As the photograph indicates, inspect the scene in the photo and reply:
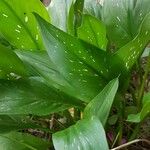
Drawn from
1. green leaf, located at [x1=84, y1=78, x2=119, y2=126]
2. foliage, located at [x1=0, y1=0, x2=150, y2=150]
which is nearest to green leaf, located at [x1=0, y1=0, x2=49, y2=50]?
foliage, located at [x1=0, y1=0, x2=150, y2=150]

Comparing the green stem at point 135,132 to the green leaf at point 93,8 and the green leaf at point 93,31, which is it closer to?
the green leaf at point 93,31

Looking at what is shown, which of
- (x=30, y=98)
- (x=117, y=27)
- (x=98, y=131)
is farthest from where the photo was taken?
(x=117, y=27)

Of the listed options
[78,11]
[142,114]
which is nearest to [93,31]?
[78,11]

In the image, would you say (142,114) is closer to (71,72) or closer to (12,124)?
(71,72)

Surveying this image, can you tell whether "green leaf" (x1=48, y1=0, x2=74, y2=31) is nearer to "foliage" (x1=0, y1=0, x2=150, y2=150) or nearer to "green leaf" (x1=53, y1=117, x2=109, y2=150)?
"foliage" (x1=0, y1=0, x2=150, y2=150)

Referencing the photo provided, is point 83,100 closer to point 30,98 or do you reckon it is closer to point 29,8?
point 30,98

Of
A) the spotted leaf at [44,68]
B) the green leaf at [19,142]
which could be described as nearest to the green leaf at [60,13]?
the spotted leaf at [44,68]

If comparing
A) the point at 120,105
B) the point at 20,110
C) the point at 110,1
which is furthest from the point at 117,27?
the point at 20,110
